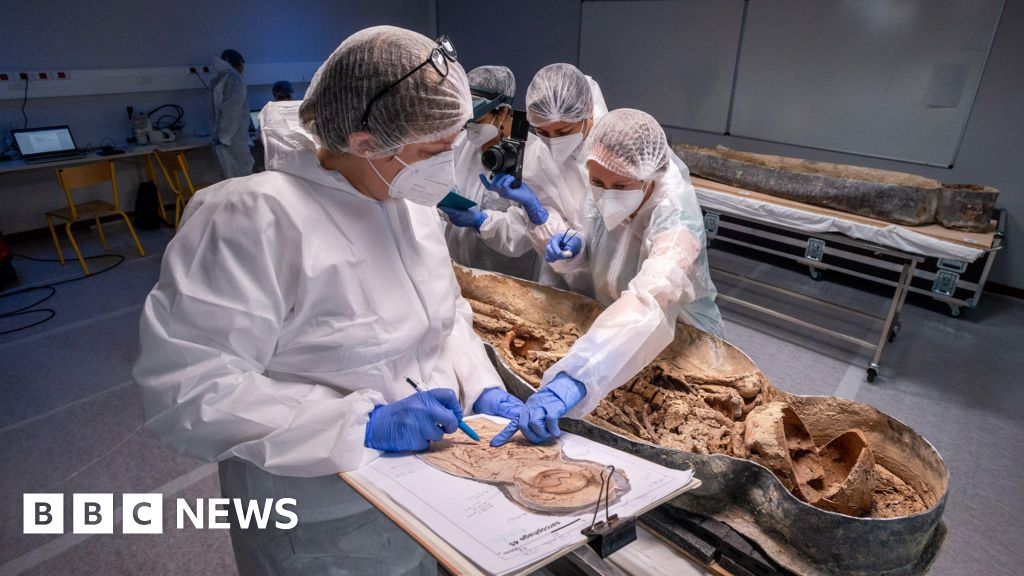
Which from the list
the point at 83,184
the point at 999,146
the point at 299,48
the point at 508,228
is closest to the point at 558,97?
the point at 508,228

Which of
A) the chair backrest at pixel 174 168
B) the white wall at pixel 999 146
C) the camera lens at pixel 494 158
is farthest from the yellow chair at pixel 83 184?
the white wall at pixel 999 146

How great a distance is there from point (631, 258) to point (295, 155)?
133cm

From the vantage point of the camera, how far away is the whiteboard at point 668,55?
516 centimetres

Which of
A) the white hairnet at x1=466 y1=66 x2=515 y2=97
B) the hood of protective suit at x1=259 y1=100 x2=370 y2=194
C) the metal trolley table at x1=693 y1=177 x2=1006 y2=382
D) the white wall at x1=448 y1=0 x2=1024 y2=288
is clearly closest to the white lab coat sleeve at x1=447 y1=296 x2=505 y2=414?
the hood of protective suit at x1=259 y1=100 x2=370 y2=194

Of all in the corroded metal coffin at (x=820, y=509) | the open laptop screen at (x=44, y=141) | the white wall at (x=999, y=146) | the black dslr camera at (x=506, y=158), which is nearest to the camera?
the corroded metal coffin at (x=820, y=509)

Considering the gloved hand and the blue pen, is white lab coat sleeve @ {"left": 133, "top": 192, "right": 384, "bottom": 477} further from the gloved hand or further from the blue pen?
the gloved hand

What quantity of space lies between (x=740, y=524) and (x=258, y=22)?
7014 mm

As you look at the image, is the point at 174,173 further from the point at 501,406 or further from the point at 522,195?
the point at 501,406

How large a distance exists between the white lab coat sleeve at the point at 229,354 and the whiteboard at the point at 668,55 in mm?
5126

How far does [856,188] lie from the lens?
3.55 m

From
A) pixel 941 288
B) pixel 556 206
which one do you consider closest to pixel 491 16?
pixel 556 206

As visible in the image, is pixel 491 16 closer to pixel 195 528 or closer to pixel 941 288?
pixel 941 288

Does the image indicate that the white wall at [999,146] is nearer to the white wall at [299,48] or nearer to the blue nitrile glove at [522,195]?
the white wall at [299,48]

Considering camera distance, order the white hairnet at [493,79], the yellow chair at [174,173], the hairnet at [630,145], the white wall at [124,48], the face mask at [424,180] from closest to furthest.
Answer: the face mask at [424,180]
the hairnet at [630,145]
the white hairnet at [493,79]
the white wall at [124,48]
the yellow chair at [174,173]
